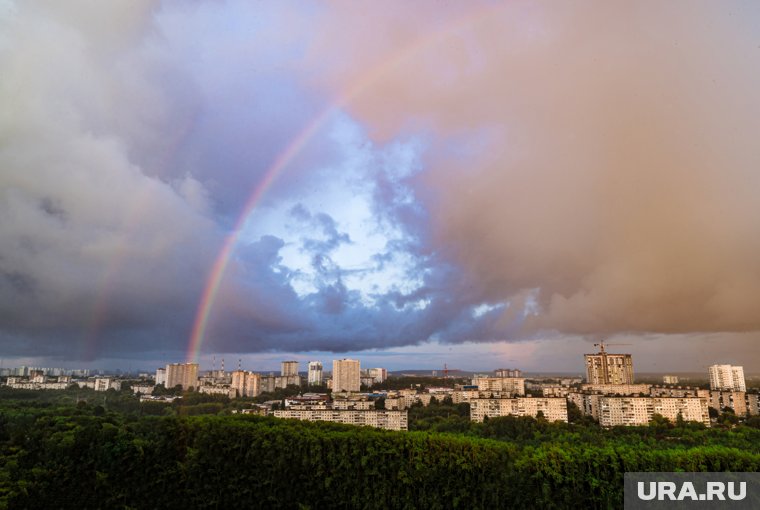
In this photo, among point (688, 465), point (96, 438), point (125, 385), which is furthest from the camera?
point (125, 385)

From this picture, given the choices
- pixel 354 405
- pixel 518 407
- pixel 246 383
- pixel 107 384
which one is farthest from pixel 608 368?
pixel 107 384

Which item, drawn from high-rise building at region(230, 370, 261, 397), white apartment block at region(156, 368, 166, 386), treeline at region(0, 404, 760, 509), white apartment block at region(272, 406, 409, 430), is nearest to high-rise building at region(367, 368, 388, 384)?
high-rise building at region(230, 370, 261, 397)

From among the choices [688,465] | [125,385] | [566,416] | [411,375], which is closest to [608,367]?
[411,375]

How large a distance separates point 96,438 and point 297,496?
4.96 metres

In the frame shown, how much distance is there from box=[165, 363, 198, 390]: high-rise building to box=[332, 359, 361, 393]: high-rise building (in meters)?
21.8

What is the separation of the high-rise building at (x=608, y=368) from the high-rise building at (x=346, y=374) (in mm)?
39023

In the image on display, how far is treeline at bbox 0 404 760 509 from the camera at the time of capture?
672 centimetres

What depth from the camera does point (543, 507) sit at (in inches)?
268

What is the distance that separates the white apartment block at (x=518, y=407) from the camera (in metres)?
36.4

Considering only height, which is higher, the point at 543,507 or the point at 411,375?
the point at 543,507

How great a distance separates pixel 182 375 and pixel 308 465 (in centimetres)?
5457

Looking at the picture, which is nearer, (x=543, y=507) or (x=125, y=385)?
(x=543, y=507)

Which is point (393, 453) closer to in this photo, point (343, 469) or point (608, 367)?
point (343, 469)

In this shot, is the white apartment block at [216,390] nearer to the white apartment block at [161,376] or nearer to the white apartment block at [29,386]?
the white apartment block at [161,376]
